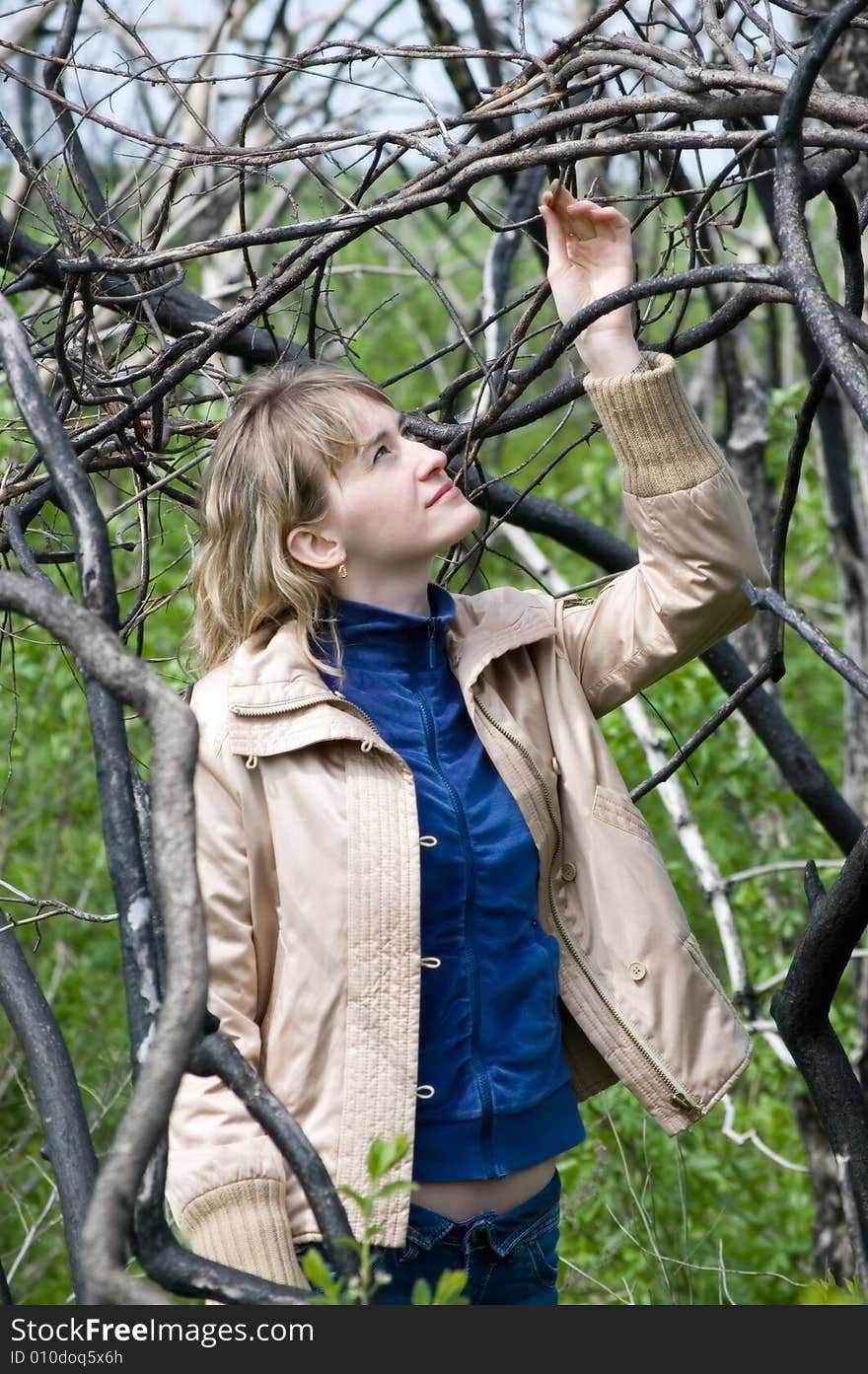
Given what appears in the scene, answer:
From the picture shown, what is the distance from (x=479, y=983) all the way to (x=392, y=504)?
0.62 meters

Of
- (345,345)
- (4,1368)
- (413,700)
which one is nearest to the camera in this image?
(4,1368)

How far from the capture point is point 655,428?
1845mm

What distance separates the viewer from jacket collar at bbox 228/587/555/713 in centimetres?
187

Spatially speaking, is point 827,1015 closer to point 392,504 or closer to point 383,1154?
point 392,504

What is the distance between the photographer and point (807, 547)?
6.05 metres

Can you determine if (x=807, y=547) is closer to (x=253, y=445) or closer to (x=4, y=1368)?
(x=253, y=445)

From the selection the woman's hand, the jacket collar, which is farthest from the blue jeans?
the woman's hand

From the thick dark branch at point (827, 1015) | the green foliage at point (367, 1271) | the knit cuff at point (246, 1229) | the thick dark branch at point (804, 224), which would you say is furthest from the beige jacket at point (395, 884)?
the green foliage at point (367, 1271)

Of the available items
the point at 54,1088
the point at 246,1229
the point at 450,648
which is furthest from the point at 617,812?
the point at 54,1088

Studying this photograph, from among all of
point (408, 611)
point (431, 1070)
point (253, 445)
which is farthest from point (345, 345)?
point (431, 1070)

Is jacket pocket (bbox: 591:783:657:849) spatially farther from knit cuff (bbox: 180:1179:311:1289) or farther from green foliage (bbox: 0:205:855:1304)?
green foliage (bbox: 0:205:855:1304)

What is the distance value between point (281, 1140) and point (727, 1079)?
92 cm

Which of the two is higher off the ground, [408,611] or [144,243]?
[144,243]

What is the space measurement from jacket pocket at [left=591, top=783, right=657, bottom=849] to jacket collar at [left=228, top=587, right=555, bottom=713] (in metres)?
0.21
